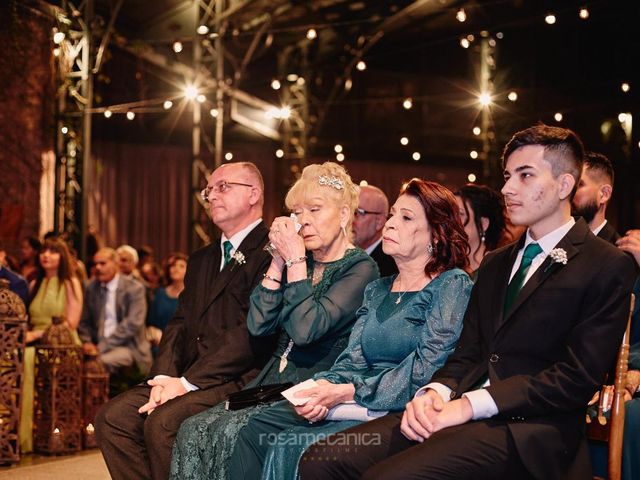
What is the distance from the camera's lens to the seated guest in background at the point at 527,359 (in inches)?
112

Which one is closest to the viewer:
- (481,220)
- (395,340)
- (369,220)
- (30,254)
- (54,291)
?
(395,340)

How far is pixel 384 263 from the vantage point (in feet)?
18.1

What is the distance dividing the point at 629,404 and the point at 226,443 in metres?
1.56

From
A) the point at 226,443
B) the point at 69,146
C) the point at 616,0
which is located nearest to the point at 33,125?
the point at 69,146

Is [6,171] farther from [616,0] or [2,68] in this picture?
[616,0]

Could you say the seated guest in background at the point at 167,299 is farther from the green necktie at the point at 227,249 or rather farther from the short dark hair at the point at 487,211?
the short dark hair at the point at 487,211

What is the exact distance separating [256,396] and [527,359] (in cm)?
118

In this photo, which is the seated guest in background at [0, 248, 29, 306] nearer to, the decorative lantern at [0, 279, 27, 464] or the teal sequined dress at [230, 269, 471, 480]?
the decorative lantern at [0, 279, 27, 464]

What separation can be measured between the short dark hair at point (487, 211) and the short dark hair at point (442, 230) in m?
1.14

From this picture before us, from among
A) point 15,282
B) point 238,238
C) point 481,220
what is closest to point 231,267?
point 238,238

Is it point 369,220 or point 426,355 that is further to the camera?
point 369,220

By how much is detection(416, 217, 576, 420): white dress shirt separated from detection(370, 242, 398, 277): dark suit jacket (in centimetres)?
230

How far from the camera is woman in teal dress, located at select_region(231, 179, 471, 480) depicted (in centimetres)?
335

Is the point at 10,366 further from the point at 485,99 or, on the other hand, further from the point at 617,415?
the point at 485,99
